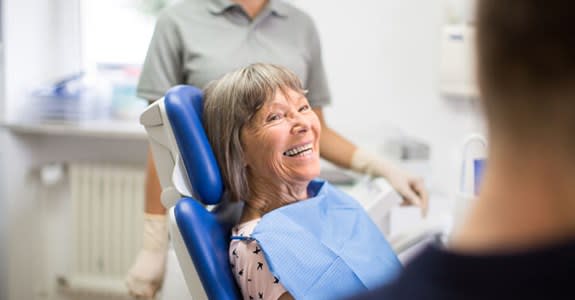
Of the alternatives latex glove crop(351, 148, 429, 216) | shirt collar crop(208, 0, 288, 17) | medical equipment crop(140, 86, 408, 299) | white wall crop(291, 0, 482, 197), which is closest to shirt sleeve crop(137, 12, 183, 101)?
shirt collar crop(208, 0, 288, 17)

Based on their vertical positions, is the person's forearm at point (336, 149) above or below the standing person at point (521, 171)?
below

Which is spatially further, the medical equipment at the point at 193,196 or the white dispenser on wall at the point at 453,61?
the white dispenser on wall at the point at 453,61

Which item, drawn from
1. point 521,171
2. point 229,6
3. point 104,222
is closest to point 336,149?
point 229,6

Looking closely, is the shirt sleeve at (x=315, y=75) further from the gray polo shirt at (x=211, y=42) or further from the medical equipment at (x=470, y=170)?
the medical equipment at (x=470, y=170)

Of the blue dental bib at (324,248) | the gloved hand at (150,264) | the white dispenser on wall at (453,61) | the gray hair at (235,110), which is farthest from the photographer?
the white dispenser on wall at (453,61)

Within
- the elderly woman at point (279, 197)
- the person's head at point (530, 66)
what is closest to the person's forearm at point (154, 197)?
the elderly woman at point (279, 197)

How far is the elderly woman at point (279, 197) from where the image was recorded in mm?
1231

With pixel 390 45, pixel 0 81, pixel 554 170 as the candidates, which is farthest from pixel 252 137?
pixel 0 81

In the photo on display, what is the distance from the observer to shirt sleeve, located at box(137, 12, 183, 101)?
166 centimetres

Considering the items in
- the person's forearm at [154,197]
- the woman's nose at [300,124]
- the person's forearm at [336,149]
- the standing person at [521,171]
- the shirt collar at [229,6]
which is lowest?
the person's forearm at [154,197]

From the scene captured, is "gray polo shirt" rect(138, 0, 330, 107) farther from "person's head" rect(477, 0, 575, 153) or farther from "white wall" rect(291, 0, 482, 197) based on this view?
"person's head" rect(477, 0, 575, 153)

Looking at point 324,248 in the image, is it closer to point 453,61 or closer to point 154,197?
point 154,197

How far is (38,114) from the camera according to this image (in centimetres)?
277

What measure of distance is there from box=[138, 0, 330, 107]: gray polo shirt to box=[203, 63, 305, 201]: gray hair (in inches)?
9.9
